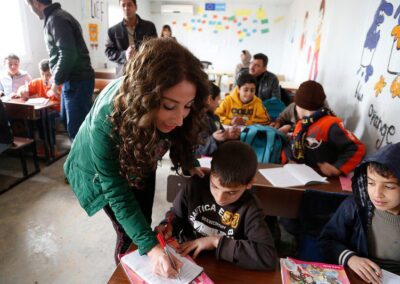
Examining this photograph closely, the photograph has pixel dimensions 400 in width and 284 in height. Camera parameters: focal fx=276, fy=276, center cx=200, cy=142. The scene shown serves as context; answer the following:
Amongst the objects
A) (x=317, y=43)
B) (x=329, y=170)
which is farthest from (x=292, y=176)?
(x=317, y=43)

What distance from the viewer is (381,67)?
65.8 inches

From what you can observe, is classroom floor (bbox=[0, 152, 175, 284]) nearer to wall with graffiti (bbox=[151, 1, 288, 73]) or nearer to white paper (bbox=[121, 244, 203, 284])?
white paper (bbox=[121, 244, 203, 284])

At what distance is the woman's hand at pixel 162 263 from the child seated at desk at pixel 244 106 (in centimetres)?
184

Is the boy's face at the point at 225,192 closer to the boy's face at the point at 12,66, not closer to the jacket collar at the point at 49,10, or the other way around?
the jacket collar at the point at 49,10

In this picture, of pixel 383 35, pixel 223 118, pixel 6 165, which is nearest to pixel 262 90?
pixel 223 118

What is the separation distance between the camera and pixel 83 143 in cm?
102

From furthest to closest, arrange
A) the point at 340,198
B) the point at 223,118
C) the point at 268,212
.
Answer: the point at 223,118 → the point at 268,212 → the point at 340,198

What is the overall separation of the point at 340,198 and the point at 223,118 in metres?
1.41

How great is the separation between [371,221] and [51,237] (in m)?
1.89

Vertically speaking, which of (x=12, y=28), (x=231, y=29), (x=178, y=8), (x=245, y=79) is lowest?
(x=245, y=79)

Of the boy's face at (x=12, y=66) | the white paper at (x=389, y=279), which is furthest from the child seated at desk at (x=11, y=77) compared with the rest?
the white paper at (x=389, y=279)

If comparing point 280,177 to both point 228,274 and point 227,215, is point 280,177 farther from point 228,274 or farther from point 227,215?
point 228,274

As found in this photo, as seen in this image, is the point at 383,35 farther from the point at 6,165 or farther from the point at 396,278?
the point at 6,165

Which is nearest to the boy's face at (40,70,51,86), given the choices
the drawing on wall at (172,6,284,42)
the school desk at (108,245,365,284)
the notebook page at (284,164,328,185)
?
the notebook page at (284,164,328,185)
